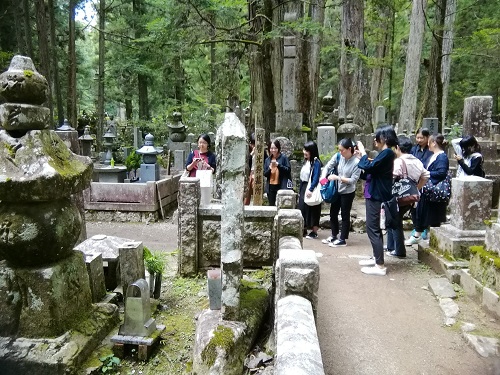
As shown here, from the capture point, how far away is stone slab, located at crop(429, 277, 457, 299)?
520cm

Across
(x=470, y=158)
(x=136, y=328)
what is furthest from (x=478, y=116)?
(x=136, y=328)

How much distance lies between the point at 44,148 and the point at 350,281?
430cm

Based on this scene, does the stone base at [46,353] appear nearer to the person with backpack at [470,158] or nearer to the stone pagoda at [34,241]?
the stone pagoda at [34,241]

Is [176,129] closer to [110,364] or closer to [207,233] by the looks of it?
[207,233]

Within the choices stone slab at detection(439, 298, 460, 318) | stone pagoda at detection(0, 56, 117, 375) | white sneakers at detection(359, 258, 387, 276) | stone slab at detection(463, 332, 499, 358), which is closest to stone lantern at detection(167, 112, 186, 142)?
white sneakers at detection(359, 258, 387, 276)

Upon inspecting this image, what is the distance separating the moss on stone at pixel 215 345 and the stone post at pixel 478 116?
9826 mm

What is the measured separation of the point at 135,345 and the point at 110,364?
29cm

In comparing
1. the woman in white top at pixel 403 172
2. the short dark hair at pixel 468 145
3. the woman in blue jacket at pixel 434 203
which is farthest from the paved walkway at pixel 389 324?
the short dark hair at pixel 468 145

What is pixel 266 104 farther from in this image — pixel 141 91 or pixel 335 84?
pixel 335 84

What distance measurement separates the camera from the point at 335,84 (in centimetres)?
2852

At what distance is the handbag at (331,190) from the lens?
23.1ft

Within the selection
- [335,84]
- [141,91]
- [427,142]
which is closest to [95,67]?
[141,91]

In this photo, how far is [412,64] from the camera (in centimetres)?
1673

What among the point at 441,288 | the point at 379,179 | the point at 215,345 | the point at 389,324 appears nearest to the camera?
the point at 215,345
